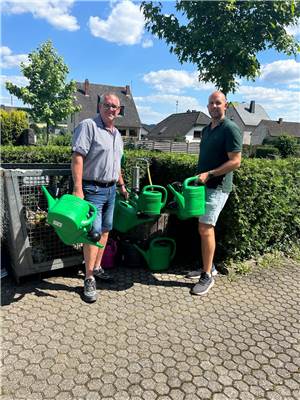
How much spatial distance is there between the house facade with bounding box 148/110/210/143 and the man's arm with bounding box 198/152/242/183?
1599 inches

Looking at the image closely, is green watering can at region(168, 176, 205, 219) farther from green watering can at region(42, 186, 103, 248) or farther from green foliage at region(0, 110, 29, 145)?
green foliage at region(0, 110, 29, 145)

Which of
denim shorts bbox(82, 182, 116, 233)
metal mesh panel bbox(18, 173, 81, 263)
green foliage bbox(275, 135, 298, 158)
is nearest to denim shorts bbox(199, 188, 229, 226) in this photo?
denim shorts bbox(82, 182, 116, 233)

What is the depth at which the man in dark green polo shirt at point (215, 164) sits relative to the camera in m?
3.27

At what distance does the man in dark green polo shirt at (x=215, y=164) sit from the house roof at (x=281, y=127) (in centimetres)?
5277

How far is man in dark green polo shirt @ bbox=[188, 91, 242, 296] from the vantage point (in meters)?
3.27

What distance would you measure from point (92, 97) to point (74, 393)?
43.1 meters

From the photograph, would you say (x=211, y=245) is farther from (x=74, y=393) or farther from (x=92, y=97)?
(x=92, y=97)

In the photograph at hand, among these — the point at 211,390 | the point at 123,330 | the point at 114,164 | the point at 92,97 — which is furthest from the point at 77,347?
the point at 92,97

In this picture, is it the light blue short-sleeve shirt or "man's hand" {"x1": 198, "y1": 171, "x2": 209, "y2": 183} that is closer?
the light blue short-sleeve shirt

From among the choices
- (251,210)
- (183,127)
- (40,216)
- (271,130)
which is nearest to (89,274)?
(40,216)

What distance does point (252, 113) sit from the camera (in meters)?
60.9

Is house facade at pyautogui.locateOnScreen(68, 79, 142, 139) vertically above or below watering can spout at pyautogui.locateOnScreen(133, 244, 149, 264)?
above

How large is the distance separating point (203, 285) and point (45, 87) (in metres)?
21.4

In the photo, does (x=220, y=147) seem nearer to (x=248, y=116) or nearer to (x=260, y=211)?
(x=260, y=211)
